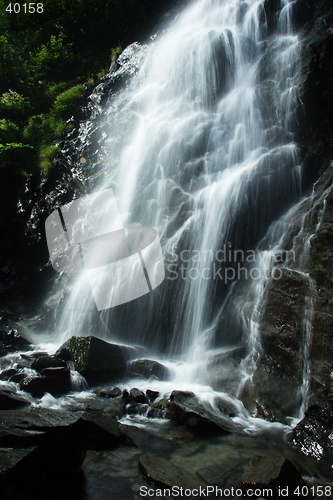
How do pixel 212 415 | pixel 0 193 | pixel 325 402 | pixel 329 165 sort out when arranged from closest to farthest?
pixel 325 402
pixel 212 415
pixel 329 165
pixel 0 193

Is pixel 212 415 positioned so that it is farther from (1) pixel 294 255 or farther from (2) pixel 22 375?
(2) pixel 22 375

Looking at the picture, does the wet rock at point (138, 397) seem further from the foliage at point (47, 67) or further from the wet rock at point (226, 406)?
the foliage at point (47, 67)

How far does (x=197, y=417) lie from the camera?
16.9ft

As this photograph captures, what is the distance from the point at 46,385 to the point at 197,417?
12.1 feet

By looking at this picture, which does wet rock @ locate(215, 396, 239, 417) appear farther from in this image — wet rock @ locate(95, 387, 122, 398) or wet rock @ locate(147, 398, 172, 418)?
wet rock @ locate(95, 387, 122, 398)

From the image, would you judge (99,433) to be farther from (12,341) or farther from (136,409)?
(12,341)

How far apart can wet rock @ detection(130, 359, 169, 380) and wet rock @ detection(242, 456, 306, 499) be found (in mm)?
4053

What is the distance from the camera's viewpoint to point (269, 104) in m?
11.5

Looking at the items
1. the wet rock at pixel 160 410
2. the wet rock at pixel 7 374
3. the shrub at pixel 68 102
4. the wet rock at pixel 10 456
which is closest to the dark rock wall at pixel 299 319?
the wet rock at pixel 160 410

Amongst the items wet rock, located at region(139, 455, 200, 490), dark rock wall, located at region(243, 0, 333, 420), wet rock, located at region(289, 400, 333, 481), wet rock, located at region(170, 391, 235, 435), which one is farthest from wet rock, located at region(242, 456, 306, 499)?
dark rock wall, located at region(243, 0, 333, 420)

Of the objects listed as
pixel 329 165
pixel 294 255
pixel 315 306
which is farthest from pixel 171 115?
pixel 315 306

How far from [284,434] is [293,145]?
8.74 metres

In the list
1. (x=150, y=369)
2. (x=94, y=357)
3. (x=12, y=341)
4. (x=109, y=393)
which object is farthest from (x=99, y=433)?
(x=12, y=341)

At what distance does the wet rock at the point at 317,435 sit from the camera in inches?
171
